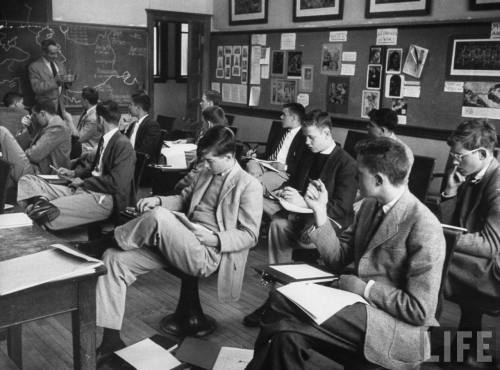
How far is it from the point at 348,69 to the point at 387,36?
0.57m

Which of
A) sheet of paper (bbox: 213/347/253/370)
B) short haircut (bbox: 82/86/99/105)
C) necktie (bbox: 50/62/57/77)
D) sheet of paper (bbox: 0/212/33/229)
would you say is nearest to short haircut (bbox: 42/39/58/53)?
necktie (bbox: 50/62/57/77)

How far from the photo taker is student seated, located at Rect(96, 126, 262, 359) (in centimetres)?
257

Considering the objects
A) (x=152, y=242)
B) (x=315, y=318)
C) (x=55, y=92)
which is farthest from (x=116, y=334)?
(x=55, y=92)

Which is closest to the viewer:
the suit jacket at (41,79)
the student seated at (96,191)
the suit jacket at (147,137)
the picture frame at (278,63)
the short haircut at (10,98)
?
the student seated at (96,191)

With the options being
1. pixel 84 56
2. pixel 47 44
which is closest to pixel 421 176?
pixel 47 44

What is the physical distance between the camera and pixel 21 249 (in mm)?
1955

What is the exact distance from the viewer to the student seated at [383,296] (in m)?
1.82

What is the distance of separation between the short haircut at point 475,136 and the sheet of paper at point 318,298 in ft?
4.16

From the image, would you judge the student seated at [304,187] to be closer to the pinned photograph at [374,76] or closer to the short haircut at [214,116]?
the short haircut at [214,116]

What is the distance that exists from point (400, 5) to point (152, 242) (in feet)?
12.7

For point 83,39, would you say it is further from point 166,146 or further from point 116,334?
point 116,334

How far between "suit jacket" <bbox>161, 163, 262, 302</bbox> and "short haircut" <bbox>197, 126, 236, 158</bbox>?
5.8 inches

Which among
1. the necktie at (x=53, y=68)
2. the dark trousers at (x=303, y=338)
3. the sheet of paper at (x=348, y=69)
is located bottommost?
the dark trousers at (x=303, y=338)

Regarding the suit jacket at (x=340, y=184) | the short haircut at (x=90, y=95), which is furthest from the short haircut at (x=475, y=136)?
the short haircut at (x=90, y=95)
